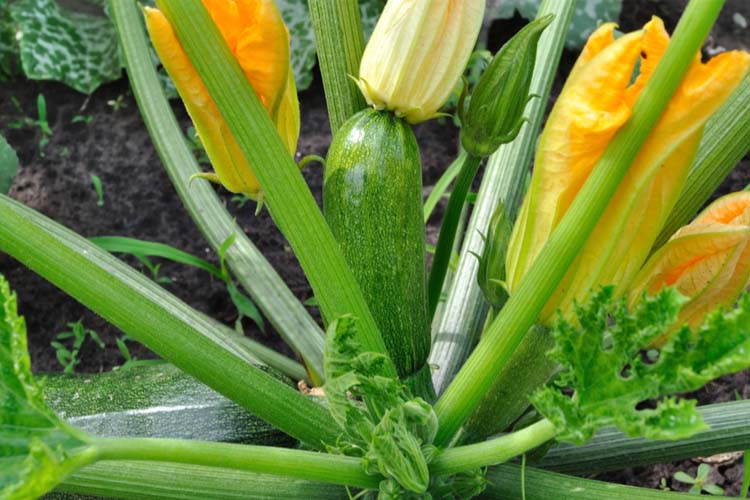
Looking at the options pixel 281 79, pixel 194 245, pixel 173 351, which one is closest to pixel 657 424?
pixel 173 351

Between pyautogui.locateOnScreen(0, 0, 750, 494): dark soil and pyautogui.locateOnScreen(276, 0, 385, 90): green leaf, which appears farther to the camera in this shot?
pyautogui.locateOnScreen(276, 0, 385, 90): green leaf

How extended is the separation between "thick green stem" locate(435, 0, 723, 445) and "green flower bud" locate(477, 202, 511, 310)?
0.57 ft

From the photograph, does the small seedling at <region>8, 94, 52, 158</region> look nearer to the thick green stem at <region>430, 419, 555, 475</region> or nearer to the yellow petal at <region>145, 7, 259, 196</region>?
the yellow petal at <region>145, 7, 259, 196</region>

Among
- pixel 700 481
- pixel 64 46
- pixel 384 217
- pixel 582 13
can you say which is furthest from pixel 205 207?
pixel 582 13

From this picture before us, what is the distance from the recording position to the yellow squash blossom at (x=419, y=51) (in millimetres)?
1197

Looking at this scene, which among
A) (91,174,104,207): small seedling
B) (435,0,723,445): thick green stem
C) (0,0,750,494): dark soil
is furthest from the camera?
(91,174,104,207): small seedling

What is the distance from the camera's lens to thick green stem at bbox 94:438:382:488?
84 centimetres

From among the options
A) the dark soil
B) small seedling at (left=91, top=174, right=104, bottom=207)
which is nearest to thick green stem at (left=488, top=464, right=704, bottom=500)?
the dark soil

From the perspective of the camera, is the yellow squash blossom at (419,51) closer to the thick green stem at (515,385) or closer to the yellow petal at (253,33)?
the yellow petal at (253,33)

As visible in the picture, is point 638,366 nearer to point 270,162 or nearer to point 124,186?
point 270,162

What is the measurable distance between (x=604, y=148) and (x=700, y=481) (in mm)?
984

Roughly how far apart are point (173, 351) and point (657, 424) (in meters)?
0.56

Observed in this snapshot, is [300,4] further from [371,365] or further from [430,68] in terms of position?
[371,365]

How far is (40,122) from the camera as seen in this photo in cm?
236
